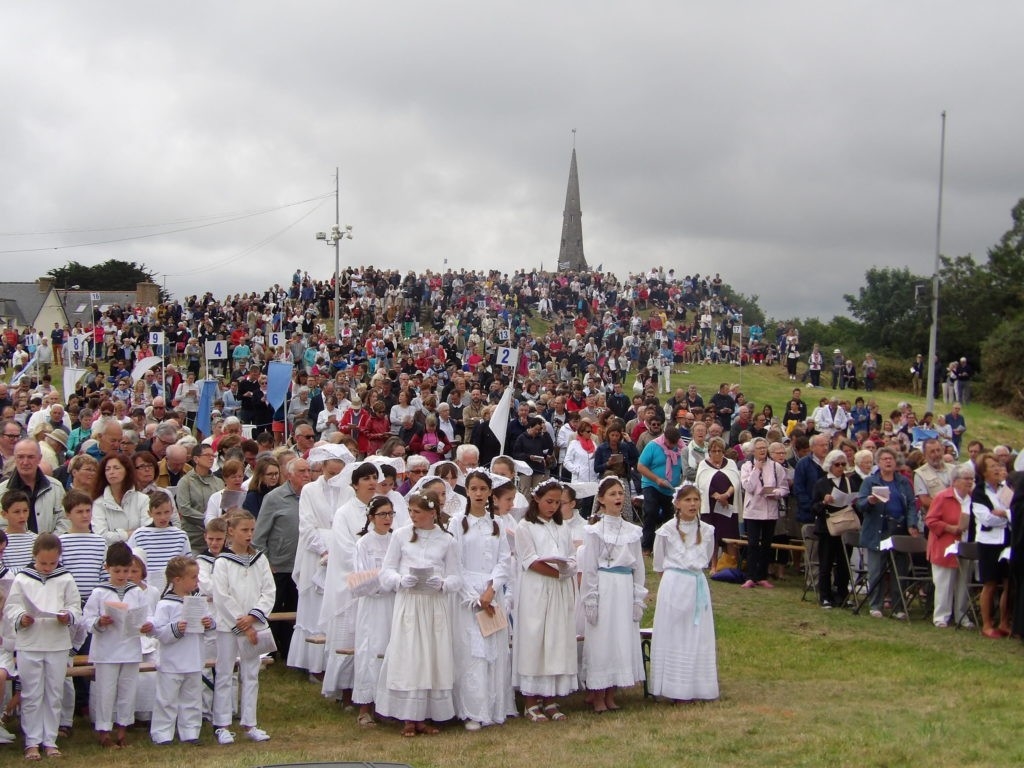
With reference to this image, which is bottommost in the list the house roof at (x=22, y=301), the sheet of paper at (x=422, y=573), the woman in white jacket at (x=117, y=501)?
the sheet of paper at (x=422, y=573)

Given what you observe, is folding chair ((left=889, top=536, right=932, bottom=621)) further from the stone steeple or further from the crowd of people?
the stone steeple

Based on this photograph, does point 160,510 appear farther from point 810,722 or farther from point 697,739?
point 810,722

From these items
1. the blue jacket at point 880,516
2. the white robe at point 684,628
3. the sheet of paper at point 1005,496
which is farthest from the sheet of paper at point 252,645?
the sheet of paper at point 1005,496

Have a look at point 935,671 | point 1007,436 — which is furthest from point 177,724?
point 1007,436

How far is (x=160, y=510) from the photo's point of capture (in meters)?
8.69

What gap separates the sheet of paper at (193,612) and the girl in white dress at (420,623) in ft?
4.33

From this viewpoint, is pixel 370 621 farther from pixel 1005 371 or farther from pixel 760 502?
pixel 1005 371

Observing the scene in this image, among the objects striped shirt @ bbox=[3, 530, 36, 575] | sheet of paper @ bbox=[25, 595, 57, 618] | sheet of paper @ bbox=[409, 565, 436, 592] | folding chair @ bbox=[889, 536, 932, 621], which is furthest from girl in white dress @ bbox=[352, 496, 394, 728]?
folding chair @ bbox=[889, 536, 932, 621]

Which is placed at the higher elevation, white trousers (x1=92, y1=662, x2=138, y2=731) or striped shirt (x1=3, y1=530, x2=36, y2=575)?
striped shirt (x1=3, y1=530, x2=36, y2=575)

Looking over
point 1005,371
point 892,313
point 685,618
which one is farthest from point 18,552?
point 892,313

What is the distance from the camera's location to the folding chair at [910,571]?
12242 mm

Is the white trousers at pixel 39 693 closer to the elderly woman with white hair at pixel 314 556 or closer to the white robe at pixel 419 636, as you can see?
the white robe at pixel 419 636

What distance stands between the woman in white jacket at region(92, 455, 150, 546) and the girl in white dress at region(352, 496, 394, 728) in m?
1.92

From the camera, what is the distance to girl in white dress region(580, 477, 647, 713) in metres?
8.80
